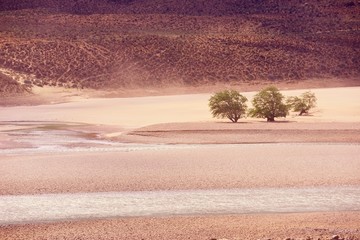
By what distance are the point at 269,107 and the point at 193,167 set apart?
14.6 m

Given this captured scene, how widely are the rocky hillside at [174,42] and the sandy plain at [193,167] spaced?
21441 millimetres

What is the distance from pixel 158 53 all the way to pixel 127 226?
53.5 m

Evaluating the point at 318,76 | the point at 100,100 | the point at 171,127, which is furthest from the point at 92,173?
the point at 318,76

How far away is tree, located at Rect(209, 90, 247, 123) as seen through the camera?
34.2 metres

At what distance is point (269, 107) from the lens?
113ft

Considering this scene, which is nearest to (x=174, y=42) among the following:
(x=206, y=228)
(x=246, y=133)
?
A: (x=246, y=133)

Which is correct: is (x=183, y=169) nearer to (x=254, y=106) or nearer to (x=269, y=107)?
(x=269, y=107)

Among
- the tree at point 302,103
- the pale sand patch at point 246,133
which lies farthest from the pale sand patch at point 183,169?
the tree at point 302,103

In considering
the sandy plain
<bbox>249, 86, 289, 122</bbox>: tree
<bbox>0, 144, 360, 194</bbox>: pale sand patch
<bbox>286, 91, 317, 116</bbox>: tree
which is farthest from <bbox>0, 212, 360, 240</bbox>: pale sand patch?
<bbox>286, 91, 317, 116</bbox>: tree

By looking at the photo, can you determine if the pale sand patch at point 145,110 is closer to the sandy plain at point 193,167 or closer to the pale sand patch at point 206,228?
the sandy plain at point 193,167

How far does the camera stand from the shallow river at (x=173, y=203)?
1480 cm

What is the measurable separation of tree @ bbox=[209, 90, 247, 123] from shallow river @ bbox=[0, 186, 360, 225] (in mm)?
17113

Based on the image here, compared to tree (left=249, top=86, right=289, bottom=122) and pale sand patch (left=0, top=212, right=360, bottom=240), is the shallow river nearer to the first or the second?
pale sand patch (left=0, top=212, right=360, bottom=240)

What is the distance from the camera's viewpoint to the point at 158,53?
66625 mm
